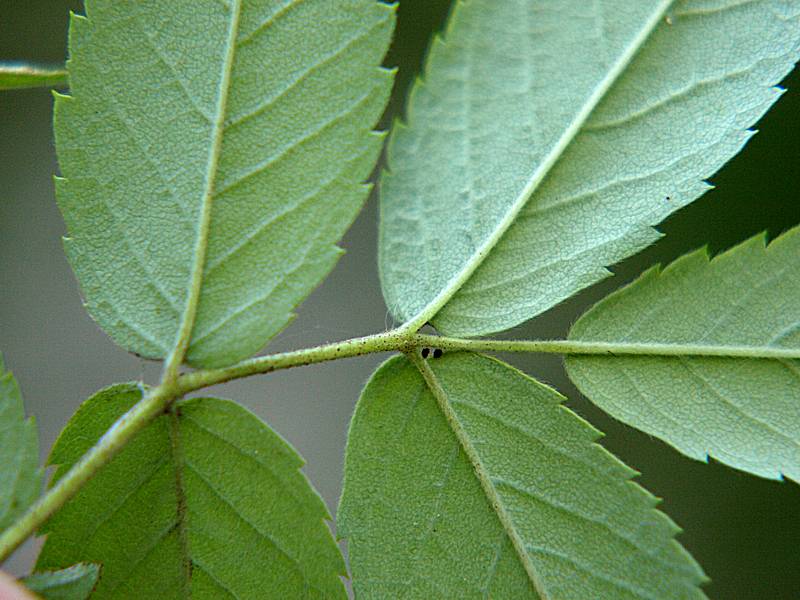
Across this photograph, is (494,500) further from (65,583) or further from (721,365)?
(65,583)

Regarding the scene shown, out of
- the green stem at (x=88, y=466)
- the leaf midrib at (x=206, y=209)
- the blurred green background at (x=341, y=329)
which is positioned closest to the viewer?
the green stem at (x=88, y=466)

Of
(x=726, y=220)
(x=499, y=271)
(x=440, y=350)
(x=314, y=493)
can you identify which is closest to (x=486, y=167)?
(x=499, y=271)

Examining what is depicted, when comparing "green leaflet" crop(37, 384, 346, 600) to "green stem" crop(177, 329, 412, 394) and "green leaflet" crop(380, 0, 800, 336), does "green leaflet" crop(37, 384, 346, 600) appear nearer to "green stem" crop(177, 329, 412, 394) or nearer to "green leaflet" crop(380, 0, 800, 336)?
"green stem" crop(177, 329, 412, 394)

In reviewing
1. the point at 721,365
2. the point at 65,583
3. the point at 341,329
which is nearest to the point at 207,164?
the point at 65,583

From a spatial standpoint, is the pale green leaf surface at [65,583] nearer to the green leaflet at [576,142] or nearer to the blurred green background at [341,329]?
the green leaflet at [576,142]

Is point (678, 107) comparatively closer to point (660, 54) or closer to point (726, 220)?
point (660, 54)

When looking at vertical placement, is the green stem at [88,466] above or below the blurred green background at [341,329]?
below

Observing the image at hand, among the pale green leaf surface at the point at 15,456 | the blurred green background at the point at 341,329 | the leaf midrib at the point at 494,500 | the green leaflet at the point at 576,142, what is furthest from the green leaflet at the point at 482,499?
the blurred green background at the point at 341,329

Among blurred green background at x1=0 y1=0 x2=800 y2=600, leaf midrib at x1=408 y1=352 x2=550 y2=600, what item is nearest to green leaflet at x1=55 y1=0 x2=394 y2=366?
leaf midrib at x1=408 y1=352 x2=550 y2=600
